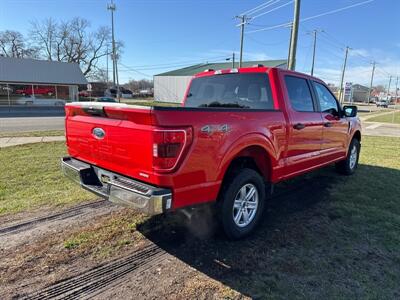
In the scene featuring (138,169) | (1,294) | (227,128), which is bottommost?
(1,294)

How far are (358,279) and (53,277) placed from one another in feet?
9.59

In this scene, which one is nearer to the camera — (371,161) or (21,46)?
(371,161)

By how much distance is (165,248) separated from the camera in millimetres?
3359

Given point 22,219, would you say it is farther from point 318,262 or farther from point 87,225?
point 318,262

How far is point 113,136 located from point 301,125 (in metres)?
2.66

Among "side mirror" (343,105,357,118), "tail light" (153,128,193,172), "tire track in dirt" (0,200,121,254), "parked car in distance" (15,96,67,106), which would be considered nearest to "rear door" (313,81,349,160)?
"side mirror" (343,105,357,118)

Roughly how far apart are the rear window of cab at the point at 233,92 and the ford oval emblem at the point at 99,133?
1825mm

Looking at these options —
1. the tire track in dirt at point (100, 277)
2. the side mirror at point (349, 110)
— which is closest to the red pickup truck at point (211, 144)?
the tire track in dirt at point (100, 277)

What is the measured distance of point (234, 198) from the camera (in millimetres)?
3316

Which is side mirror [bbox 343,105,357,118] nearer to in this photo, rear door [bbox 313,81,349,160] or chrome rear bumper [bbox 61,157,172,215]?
rear door [bbox 313,81,349,160]

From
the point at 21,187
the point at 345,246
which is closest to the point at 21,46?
the point at 21,187

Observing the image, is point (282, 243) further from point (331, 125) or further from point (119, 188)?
point (331, 125)

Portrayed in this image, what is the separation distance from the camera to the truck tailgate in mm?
2674

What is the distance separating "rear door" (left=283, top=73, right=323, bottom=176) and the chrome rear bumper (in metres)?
2.20
